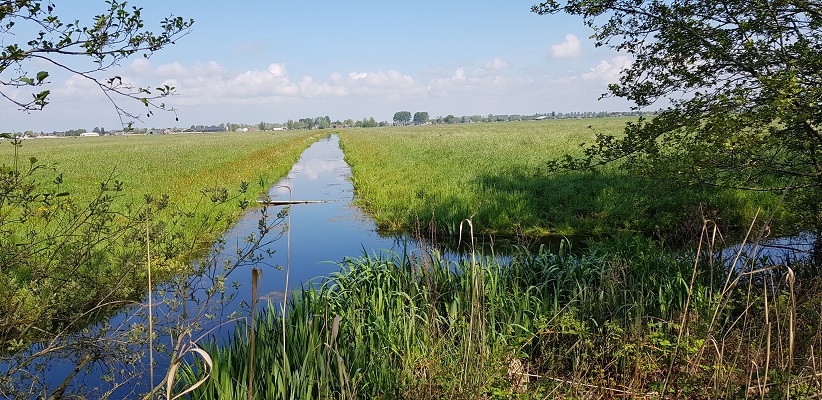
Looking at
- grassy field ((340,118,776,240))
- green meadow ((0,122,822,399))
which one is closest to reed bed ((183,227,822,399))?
green meadow ((0,122,822,399))

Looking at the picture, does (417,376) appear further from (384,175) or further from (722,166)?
(384,175)

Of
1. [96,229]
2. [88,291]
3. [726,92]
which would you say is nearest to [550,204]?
[726,92]

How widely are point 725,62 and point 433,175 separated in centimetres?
1387

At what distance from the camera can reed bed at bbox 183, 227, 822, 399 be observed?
345cm

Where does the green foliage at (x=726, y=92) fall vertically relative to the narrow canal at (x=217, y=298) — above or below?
above

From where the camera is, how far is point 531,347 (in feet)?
17.6

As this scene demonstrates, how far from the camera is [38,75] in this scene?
3.16 m

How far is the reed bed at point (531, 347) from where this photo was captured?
345cm

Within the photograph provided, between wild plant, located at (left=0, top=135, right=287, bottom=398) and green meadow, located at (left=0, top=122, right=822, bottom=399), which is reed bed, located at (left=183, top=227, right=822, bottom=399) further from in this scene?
wild plant, located at (left=0, top=135, right=287, bottom=398)

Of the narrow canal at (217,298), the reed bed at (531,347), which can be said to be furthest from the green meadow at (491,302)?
the narrow canal at (217,298)

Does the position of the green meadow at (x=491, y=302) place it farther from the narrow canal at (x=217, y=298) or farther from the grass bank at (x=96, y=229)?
the narrow canal at (x=217, y=298)

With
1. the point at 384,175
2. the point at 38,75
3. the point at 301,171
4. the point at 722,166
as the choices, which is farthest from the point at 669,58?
the point at 301,171

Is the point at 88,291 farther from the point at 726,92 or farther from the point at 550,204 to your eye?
the point at 550,204

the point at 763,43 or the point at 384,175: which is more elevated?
the point at 763,43
